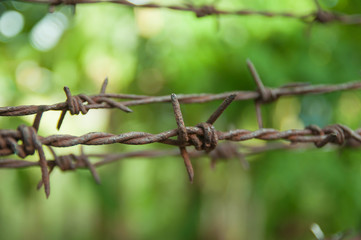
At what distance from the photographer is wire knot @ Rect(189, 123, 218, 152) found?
Result: 0.53 meters

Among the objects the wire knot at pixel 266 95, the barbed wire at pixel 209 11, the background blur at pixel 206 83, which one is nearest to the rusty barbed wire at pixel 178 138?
the wire knot at pixel 266 95

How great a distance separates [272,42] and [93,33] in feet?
4.26

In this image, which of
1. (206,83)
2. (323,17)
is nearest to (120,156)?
(323,17)

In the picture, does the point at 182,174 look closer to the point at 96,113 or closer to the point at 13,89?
the point at 96,113

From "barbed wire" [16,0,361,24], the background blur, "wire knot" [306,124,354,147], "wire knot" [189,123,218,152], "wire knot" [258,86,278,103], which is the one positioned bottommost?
the background blur

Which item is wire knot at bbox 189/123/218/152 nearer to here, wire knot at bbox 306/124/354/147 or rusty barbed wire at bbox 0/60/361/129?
rusty barbed wire at bbox 0/60/361/129

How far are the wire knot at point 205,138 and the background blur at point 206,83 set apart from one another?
1328 mm

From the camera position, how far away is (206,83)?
2303 millimetres

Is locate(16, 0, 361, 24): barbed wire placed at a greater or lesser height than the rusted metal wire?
greater

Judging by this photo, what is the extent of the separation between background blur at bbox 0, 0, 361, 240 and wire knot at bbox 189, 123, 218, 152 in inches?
52.3

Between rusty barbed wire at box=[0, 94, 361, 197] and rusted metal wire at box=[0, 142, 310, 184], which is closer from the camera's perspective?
rusty barbed wire at box=[0, 94, 361, 197]

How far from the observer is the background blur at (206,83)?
2311mm

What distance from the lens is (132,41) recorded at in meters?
2.79

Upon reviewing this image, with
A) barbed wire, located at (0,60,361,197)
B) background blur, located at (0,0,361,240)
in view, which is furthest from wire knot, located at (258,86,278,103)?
background blur, located at (0,0,361,240)
